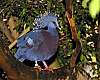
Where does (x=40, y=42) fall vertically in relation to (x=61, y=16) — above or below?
below

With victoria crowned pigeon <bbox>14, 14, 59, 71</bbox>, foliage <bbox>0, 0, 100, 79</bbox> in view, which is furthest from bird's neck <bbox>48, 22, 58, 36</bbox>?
foliage <bbox>0, 0, 100, 79</bbox>

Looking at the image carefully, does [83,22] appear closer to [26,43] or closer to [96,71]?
[96,71]

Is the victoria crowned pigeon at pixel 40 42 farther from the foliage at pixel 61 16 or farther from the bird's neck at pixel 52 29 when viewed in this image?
the foliage at pixel 61 16

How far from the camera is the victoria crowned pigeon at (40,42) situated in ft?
8.25

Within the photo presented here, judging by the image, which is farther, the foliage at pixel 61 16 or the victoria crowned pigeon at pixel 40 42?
the foliage at pixel 61 16

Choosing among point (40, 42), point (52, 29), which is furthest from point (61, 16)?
point (40, 42)

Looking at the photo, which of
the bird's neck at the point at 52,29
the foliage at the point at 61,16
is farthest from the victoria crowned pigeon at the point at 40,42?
the foliage at the point at 61,16

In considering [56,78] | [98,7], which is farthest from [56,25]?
[98,7]

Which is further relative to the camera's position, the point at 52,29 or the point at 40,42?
the point at 52,29

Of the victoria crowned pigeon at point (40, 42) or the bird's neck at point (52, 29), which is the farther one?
the bird's neck at point (52, 29)

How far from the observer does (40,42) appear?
265 centimetres

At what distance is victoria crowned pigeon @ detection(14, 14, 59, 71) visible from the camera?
2514mm

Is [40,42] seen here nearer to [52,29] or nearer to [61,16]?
[52,29]

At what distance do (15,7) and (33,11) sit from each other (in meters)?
0.19
